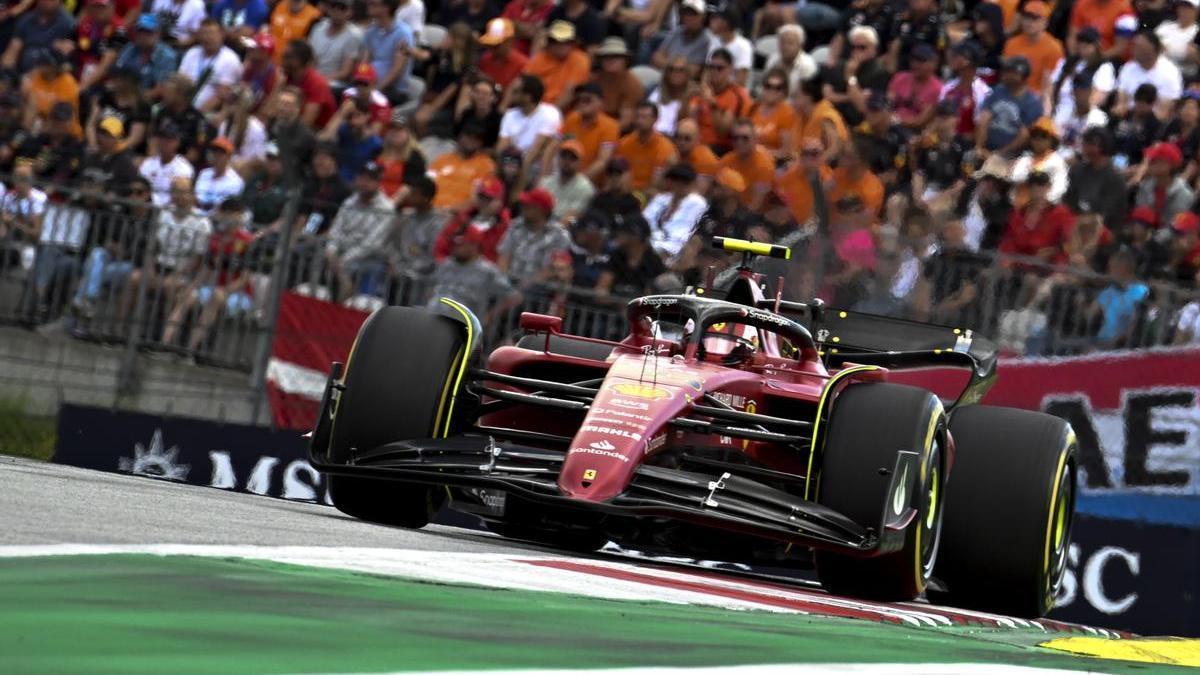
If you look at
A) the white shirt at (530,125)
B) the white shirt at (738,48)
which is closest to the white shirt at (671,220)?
the white shirt at (530,125)

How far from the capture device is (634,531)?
873 centimetres

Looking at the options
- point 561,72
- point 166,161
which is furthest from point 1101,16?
point 166,161

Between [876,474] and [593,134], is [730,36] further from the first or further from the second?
[876,474]

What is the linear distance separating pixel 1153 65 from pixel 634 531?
8.28m

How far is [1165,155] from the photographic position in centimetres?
1418

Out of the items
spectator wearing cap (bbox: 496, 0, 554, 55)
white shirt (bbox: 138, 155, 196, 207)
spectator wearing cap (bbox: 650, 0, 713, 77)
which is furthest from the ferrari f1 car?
spectator wearing cap (bbox: 496, 0, 554, 55)

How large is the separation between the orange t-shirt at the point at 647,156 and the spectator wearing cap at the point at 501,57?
2.42m

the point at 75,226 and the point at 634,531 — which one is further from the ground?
the point at 75,226

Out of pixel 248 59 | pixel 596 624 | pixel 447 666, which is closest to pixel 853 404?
pixel 596 624

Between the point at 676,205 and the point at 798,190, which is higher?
the point at 798,190

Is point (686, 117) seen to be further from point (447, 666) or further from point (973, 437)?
point (447, 666)

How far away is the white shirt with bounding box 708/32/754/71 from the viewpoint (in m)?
17.2

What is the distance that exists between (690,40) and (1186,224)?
5452 mm

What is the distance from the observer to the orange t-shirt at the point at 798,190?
14.2 m
